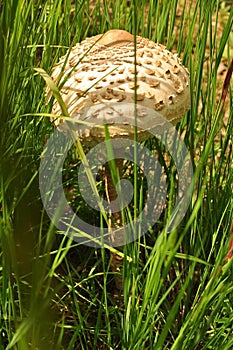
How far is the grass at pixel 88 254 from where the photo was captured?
693mm

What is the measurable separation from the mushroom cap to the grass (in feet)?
0.18

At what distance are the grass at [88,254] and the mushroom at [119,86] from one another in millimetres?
54

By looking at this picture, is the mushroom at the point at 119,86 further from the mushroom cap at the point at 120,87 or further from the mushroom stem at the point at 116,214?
the mushroom stem at the point at 116,214

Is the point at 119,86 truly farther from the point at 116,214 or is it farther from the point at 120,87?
the point at 116,214

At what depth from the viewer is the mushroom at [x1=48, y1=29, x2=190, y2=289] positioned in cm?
90

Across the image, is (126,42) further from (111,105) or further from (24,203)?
(24,203)

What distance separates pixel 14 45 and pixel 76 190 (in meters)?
0.43

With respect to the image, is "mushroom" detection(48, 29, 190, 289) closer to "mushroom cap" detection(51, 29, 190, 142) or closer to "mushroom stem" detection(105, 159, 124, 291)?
"mushroom cap" detection(51, 29, 190, 142)

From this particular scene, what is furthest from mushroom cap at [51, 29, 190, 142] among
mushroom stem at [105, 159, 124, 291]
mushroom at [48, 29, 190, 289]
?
mushroom stem at [105, 159, 124, 291]

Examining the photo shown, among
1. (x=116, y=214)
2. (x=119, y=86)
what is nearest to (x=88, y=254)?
(x=116, y=214)

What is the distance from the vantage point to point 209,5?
37.2 inches

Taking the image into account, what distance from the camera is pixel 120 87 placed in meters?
0.91

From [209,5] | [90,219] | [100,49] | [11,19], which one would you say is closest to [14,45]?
[11,19]

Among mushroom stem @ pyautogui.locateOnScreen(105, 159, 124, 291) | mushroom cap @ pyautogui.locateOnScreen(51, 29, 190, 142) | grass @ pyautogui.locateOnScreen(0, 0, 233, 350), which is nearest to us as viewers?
grass @ pyautogui.locateOnScreen(0, 0, 233, 350)
